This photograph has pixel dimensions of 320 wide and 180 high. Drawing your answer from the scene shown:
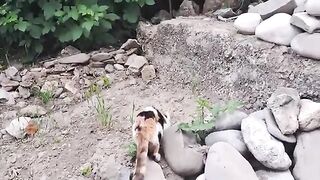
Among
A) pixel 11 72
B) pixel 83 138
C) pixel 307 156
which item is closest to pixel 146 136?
pixel 83 138

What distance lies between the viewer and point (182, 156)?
2652 millimetres

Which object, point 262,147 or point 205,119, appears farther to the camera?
point 205,119

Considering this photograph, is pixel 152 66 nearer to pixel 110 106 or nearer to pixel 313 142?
pixel 110 106

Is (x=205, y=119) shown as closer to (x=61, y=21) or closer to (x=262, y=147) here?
(x=262, y=147)

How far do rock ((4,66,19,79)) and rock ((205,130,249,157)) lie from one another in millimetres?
1452

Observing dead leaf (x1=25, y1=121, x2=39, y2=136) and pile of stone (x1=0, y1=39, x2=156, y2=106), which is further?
pile of stone (x1=0, y1=39, x2=156, y2=106)

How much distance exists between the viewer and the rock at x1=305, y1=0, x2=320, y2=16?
9.37 ft

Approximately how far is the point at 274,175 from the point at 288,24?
861 mm

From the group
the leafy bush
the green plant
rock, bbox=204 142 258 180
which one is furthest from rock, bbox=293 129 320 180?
the leafy bush

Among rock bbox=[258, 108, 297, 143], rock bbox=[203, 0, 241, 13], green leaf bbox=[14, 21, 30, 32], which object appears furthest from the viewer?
rock bbox=[203, 0, 241, 13]

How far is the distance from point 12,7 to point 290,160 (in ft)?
6.66

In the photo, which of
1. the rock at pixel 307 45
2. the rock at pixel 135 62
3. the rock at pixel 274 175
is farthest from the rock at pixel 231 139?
the rock at pixel 135 62

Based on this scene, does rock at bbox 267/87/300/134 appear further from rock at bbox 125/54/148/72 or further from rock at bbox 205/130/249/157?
rock at bbox 125/54/148/72

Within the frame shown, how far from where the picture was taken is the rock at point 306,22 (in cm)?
288
